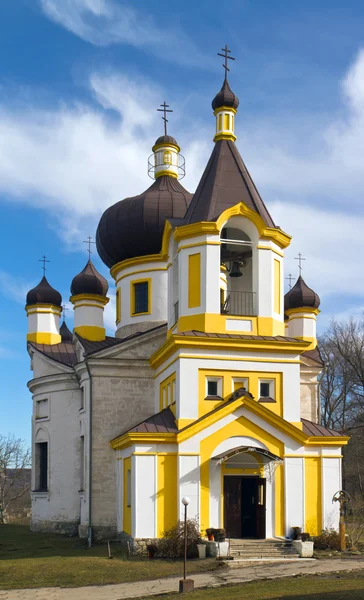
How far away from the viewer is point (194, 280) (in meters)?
22.9

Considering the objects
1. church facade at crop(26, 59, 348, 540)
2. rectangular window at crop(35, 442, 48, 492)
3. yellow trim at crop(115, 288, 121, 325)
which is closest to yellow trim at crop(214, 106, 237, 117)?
church facade at crop(26, 59, 348, 540)

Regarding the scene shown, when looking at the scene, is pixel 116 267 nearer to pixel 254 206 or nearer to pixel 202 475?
pixel 254 206

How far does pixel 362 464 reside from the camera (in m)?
48.7

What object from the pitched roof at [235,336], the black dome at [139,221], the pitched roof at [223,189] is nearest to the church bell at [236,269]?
the pitched roof at [223,189]

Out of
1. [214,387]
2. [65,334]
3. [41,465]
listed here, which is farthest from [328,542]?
[65,334]

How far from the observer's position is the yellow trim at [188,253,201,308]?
22.8 meters

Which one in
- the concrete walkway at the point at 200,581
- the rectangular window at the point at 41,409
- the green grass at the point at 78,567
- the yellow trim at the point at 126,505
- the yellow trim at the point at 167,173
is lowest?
the green grass at the point at 78,567

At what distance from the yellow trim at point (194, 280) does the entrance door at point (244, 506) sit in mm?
4752

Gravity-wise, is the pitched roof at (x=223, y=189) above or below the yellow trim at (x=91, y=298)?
above

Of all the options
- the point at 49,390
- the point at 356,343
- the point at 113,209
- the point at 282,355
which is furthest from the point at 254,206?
the point at 356,343

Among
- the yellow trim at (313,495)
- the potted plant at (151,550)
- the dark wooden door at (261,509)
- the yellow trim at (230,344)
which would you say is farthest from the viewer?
the yellow trim at (313,495)

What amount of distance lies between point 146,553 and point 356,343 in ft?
97.6

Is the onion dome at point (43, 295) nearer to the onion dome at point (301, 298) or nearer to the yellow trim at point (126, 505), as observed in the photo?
the onion dome at point (301, 298)

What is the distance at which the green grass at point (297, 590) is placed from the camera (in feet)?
46.5
